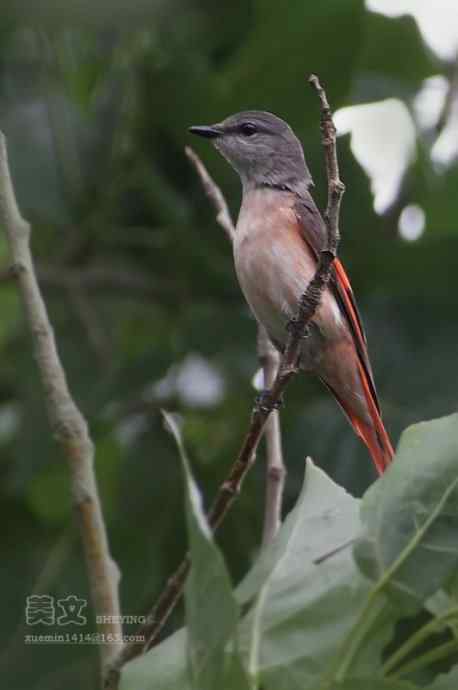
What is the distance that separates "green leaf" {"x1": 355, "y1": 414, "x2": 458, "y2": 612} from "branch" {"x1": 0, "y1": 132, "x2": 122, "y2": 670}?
0.94 meters

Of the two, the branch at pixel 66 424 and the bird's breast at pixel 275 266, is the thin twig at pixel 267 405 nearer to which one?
the branch at pixel 66 424

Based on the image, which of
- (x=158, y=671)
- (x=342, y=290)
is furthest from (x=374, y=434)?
(x=158, y=671)

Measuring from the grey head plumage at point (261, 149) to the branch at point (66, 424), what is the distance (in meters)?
1.81

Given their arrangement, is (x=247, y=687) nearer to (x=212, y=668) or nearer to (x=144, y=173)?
(x=212, y=668)

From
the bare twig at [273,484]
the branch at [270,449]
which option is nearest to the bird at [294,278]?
the branch at [270,449]

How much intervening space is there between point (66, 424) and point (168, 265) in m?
2.20

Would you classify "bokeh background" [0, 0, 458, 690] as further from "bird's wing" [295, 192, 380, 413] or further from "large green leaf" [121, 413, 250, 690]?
"large green leaf" [121, 413, 250, 690]

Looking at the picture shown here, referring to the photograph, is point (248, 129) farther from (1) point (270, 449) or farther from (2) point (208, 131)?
(1) point (270, 449)

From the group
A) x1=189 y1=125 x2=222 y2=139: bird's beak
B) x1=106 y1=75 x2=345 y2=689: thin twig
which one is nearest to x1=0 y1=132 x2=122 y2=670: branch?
x1=106 y1=75 x2=345 y2=689: thin twig

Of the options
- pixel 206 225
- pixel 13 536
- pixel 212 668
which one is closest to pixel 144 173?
pixel 206 225

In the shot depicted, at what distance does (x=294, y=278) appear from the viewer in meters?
4.25

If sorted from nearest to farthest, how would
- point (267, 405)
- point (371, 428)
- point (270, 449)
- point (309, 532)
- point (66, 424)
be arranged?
1. point (309, 532)
2. point (267, 405)
3. point (66, 424)
4. point (270, 449)
5. point (371, 428)

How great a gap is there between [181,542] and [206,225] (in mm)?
1397

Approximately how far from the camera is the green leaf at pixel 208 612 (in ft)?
6.14
